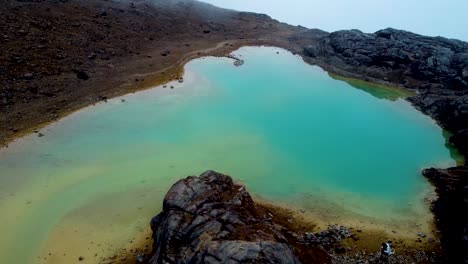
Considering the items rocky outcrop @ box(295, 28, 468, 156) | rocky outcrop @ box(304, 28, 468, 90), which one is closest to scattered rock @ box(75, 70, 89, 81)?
rocky outcrop @ box(295, 28, 468, 156)

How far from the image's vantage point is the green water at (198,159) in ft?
92.7

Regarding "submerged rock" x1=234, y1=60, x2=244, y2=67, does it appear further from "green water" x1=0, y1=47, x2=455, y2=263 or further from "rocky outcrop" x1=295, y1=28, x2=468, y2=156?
"rocky outcrop" x1=295, y1=28, x2=468, y2=156

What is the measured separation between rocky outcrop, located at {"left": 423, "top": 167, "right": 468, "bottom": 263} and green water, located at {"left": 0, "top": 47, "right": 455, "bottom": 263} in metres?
1.36

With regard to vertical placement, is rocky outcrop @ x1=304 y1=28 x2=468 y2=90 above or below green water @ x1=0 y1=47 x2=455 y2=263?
above

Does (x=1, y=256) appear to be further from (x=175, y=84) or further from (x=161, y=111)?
(x=175, y=84)

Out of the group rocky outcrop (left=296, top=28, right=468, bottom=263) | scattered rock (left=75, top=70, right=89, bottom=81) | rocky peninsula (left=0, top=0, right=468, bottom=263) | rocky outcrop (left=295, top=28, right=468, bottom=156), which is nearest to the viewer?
rocky peninsula (left=0, top=0, right=468, bottom=263)

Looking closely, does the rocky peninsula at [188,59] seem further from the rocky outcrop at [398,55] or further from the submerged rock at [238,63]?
the submerged rock at [238,63]

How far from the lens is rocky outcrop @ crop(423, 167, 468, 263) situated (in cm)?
2661

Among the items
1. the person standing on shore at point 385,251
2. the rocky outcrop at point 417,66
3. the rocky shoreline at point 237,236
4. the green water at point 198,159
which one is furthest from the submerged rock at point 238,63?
the person standing on shore at point 385,251

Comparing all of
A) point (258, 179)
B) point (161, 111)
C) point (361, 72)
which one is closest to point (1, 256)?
point (258, 179)

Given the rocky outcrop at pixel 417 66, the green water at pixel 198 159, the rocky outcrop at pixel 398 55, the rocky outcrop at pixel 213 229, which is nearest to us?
the rocky outcrop at pixel 213 229

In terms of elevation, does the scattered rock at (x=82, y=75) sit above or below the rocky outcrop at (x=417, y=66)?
below

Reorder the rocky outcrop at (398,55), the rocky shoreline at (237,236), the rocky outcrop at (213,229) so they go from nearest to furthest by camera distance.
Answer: the rocky outcrop at (213,229) → the rocky shoreline at (237,236) → the rocky outcrop at (398,55)

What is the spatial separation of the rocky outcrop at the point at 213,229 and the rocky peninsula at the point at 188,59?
7cm
